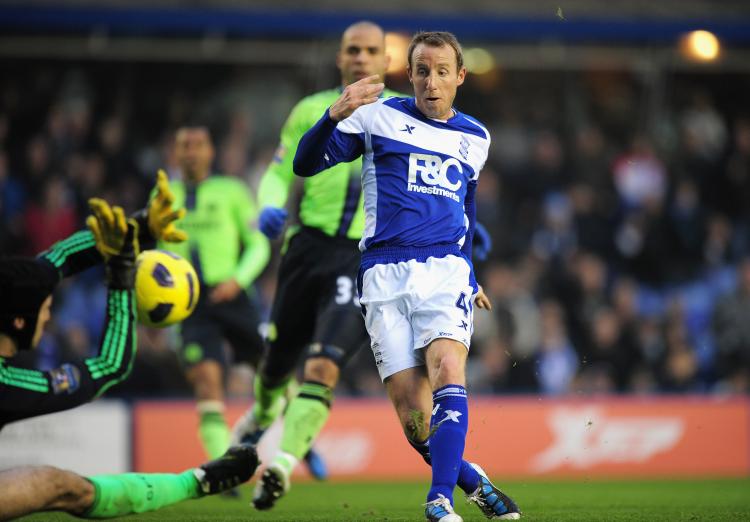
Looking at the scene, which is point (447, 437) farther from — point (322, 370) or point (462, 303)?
point (322, 370)

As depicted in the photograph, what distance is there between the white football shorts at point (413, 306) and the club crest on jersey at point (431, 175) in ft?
1.11

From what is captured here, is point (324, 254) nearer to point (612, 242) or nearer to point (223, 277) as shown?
point (223, 277)

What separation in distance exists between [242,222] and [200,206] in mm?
384

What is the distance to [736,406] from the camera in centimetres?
1315

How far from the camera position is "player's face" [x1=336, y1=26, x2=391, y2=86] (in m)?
7.48

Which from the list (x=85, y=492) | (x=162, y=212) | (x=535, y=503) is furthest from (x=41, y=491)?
(x=535, y=503)

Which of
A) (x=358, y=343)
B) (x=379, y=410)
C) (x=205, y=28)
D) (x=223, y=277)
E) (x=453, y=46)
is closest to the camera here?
(x=453, y=46)

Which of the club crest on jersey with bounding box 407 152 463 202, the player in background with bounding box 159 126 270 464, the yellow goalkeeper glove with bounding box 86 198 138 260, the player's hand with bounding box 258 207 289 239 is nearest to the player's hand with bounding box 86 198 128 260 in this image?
the yellow goalkeeper glove with bounding box 86 198 138 260

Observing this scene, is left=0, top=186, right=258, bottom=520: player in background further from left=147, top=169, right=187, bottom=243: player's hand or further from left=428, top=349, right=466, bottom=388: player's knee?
left=428, top=349, right=466, bottom=388: player's knee

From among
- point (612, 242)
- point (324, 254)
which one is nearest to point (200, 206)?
point (324, 254)

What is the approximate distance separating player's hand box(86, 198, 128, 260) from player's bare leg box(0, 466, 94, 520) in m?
0.95

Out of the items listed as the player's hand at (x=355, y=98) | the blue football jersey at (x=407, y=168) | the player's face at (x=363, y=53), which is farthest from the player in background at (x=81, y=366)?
the player's face at (x=363, y=53)

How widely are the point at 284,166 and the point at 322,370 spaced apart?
4.85 ft

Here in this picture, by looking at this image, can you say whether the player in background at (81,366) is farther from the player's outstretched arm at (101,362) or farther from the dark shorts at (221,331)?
the dark shorts at (221,331)
